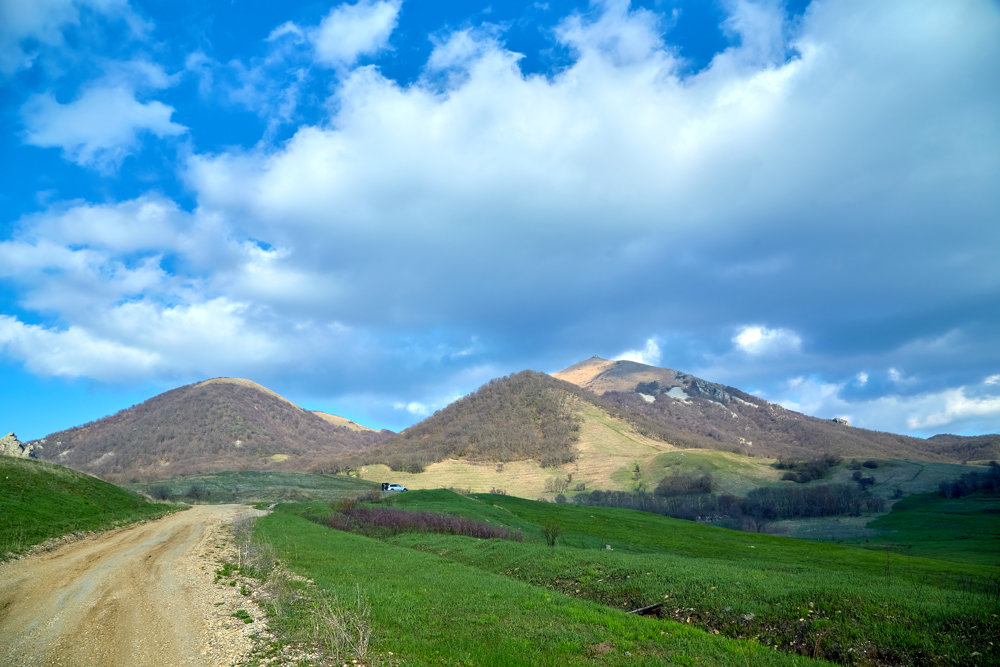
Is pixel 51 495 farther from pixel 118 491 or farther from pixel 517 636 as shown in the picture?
pixel 517 636

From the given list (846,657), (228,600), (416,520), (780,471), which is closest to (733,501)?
(780,471)

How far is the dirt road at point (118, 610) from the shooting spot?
12539 millimetres

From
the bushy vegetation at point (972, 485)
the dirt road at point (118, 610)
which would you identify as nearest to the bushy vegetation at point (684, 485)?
the bushy vegetation at point (972, 485)

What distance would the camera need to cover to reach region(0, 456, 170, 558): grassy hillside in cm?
2830

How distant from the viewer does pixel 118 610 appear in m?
16.2

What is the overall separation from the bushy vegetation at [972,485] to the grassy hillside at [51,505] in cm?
16561

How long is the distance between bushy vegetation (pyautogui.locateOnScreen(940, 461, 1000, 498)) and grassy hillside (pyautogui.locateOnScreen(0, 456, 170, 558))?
165606mm

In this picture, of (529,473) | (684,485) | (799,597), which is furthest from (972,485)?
(799,597)

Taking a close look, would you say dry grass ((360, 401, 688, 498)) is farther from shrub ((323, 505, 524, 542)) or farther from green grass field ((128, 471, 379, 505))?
shrub ((323, 505, 524, 542))

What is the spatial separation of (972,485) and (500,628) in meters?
165

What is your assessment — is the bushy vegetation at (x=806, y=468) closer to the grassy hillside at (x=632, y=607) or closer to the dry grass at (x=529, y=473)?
the dry grass at (x=529, y=473)

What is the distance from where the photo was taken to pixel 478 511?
209ft

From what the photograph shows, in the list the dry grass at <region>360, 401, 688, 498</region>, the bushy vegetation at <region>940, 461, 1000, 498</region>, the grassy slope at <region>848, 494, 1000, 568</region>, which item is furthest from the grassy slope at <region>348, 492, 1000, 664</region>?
the dry grass at <region>360, 401, 688, 498</region>

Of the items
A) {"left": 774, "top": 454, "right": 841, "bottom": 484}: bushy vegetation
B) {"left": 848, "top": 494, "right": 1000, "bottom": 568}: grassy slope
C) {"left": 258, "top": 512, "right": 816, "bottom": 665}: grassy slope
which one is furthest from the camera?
{"left": 774, "top": 454, "right": 841, "bottom": 484}: bushy vegetation
